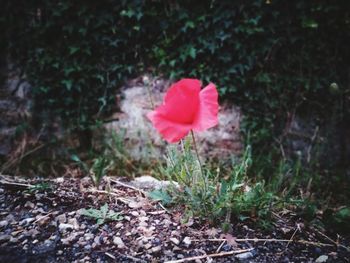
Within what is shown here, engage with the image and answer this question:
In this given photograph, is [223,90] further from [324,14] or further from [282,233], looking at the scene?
[282,233]

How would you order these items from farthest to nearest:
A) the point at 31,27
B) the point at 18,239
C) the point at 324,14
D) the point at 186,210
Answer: the point at 31,27, the point at 324,14, the point at 186,210, the point at 18,239

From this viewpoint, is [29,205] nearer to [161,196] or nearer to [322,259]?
[161,196]

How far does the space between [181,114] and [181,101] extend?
0.15ft

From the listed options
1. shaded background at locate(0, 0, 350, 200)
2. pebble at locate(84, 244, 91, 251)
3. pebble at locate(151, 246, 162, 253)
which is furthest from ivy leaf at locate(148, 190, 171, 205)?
shaded background at locate(0, 0, 350, 200)

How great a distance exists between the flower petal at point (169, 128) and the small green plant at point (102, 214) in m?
0.51

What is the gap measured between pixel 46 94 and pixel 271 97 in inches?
79.6

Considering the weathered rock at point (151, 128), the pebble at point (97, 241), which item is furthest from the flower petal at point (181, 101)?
the weathered rock at point (151, 128)

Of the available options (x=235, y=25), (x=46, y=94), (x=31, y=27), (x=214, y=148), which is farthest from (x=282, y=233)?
(x=31, y=27)

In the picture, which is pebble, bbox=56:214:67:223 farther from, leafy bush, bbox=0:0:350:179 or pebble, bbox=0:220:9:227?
leafy bush, bbox=0:0:350:179

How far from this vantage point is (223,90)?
293 cm

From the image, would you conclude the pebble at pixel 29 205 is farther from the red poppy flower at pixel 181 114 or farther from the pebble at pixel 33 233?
the red poppy flower at pixel 181 114

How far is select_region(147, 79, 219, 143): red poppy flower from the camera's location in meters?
1.20

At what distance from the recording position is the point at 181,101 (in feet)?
3.96

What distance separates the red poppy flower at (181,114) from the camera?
1.20m
